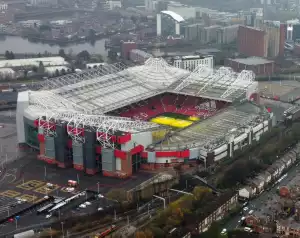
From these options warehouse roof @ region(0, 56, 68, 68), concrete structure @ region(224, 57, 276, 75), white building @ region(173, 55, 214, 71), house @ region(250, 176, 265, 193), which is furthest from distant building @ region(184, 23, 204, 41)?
house @ region(250, 176, 265, 193)

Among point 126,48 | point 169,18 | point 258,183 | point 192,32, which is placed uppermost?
point 169,18

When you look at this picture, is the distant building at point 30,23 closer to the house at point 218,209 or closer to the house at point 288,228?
the house at point 218,209

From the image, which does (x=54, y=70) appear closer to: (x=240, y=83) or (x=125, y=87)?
(x=125, y=87)

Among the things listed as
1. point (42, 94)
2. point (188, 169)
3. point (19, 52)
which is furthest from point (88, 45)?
point (188, 169)

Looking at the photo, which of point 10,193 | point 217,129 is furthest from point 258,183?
point 10,193

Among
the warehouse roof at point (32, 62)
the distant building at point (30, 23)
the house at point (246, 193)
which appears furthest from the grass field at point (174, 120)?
the distant building at point (30, 23)

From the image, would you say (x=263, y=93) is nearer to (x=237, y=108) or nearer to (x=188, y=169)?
(x=237, y=108)

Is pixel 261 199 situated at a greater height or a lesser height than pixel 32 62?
lesser
